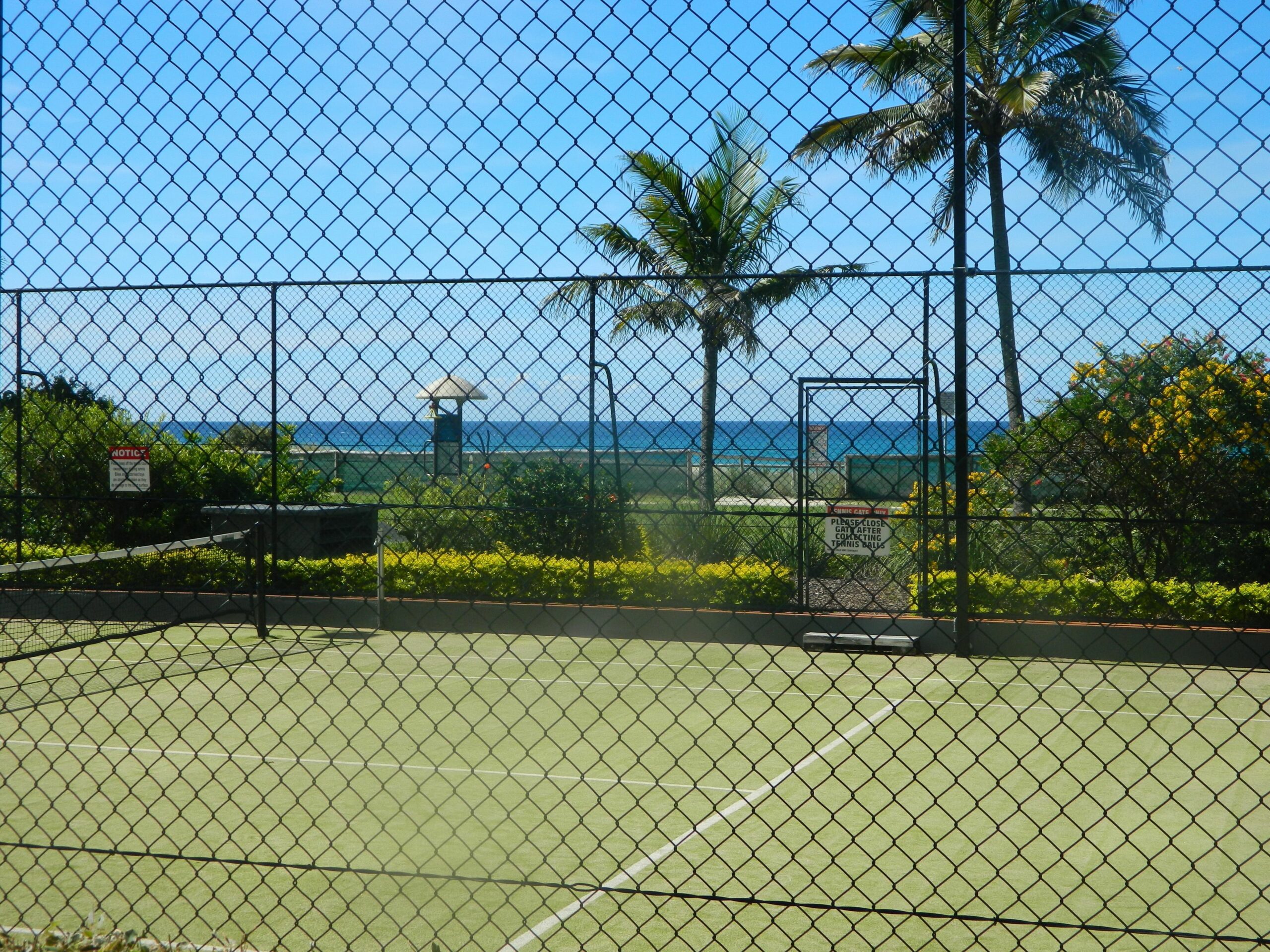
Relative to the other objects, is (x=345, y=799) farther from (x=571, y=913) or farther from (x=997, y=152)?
(x=997, y=152)

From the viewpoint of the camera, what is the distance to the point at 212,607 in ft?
36.0

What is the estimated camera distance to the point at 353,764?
224 inches

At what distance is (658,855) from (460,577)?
7410mm

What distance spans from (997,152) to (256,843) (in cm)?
360

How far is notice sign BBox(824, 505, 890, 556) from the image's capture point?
433cm

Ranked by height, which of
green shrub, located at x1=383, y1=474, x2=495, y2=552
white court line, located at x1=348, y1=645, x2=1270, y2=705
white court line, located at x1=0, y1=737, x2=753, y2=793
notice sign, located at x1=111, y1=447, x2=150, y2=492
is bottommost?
white court line, located at x1=348, y1=645, x2=1270, y2=705

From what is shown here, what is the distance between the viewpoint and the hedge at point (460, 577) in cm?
1024

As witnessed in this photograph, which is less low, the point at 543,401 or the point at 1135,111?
the point at 1135,111

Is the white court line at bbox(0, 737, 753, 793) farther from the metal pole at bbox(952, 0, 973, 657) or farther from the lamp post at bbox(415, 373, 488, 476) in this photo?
the metal pole at bbox(952, 0, 973, 657)

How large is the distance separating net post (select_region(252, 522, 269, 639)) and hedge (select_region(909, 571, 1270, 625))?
489 centimetres

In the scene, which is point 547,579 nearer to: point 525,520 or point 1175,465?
point 525,520

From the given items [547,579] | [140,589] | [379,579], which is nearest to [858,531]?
[547,579]

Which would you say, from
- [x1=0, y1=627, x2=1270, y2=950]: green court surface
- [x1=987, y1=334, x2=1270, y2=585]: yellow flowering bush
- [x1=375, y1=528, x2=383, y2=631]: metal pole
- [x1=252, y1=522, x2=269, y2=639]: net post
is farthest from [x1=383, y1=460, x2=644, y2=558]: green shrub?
[x1=987, y1=334, x2=1270, y2=585]: yellow flowering bush

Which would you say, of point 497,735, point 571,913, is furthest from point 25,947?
point 497,735
